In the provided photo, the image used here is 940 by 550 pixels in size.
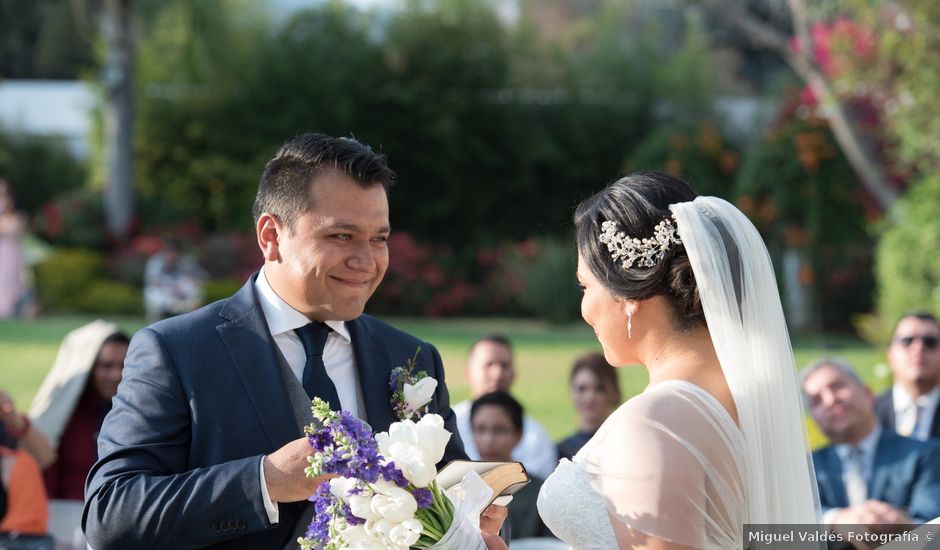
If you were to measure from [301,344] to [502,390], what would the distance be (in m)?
4.08

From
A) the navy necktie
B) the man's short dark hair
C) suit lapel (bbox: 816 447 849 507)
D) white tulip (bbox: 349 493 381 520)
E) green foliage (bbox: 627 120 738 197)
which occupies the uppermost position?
green foliage (bbox: 627 120 738 197)

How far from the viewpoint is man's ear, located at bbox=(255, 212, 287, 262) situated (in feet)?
10.9

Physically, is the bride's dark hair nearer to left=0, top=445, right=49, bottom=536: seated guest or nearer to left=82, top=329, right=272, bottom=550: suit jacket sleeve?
left=82, top=329, right=272, bottom=550: suit jacket sleeve

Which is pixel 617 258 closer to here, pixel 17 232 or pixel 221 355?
pixel 221 355

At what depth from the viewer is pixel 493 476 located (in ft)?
9.35

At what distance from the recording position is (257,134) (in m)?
23.6

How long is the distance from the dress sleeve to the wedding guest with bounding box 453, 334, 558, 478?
4.18m

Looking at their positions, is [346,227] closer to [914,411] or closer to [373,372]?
[373,372]

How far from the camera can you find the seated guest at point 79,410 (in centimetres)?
636

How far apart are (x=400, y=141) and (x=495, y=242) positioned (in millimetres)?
2972

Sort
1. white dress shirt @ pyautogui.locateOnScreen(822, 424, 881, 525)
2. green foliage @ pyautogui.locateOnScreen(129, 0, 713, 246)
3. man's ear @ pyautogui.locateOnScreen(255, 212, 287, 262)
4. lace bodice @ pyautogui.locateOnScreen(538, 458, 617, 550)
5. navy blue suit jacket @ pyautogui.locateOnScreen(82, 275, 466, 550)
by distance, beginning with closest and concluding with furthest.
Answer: lace bodice @ pyautogui.locateOnScreen(538, 458, 617, 550), navy blue suit jacket @ pyautogui.locateOnScreen(82, 275, 466, 550), man's ear @ pyautogui.locateOnScreen(255, 212, 287, 262), white dress shirt @ pyautogui.locateOnScreen(822, 424, 881, 525), green foliage @ pyautogui.locateOnScreen(129, 0, 713, 246)

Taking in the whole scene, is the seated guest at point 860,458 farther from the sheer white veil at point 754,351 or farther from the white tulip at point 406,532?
the white tulip at point 406,532

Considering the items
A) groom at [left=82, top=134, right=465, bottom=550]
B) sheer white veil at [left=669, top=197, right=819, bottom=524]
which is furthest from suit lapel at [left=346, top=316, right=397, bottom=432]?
sheer white veil at [left=669, top=197, right=819, bottom=524]

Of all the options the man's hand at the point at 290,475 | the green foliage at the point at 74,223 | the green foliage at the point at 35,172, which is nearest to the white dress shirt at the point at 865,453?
the man's hand at the point at 290,475
